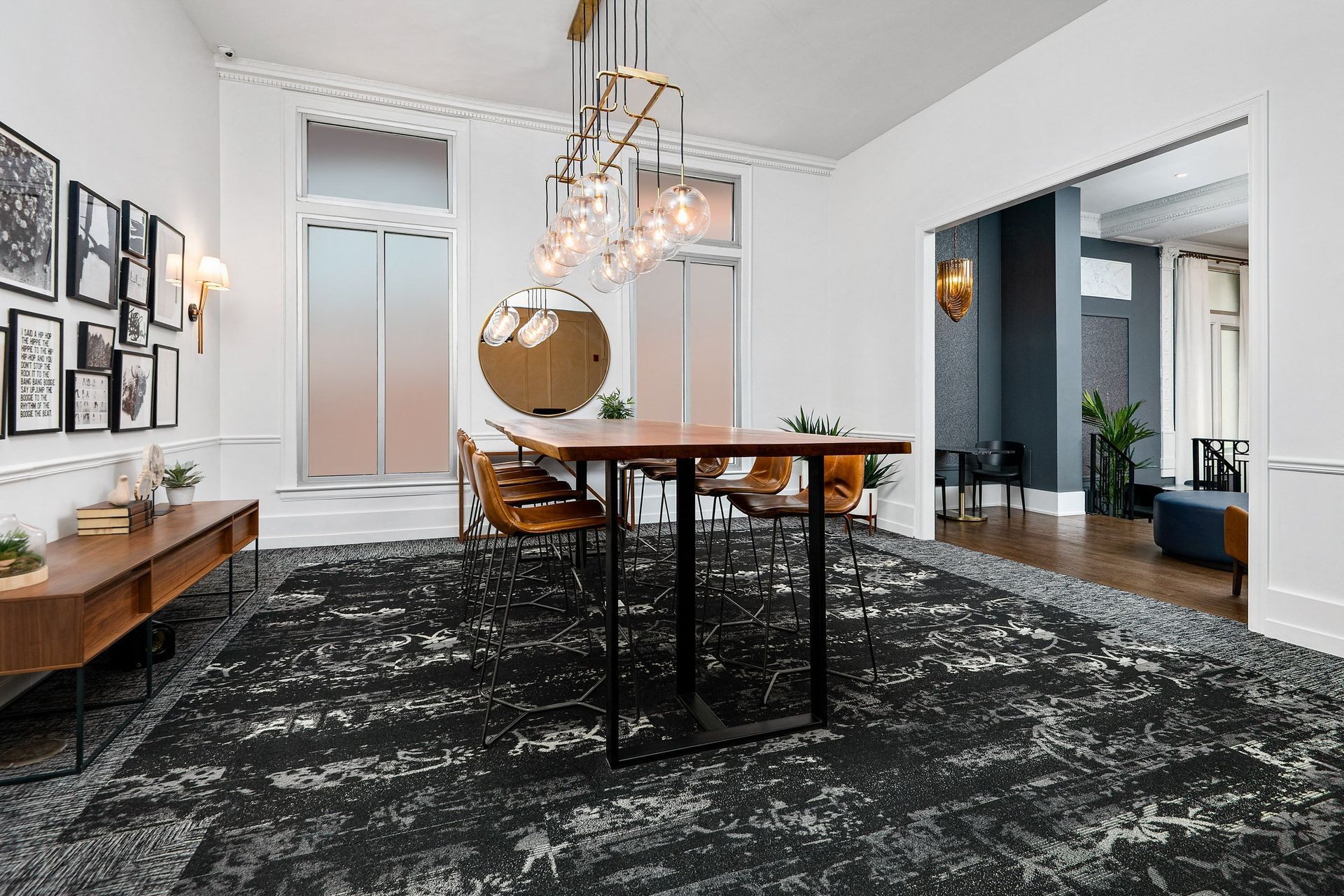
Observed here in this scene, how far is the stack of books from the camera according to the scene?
280 centimetres

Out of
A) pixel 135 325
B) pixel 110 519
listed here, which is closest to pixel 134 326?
pixel 135 325

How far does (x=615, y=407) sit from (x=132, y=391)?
11.0ft

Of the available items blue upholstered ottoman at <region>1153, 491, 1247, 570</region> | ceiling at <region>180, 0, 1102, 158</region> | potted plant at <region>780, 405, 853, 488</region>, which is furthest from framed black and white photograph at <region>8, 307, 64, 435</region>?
blue upholstered ottoman at <region>1153, 491, 1247, 570</region>

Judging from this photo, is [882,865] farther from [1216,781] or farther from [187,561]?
[187,561]

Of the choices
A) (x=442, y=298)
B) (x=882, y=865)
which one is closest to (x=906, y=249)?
(x=442, y=298)

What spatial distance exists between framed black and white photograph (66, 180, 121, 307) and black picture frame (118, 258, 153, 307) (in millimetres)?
83

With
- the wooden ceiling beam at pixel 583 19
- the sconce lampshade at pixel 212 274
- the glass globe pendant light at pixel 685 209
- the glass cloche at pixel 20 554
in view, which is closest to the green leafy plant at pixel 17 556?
the glass cloche at pixel 20 554

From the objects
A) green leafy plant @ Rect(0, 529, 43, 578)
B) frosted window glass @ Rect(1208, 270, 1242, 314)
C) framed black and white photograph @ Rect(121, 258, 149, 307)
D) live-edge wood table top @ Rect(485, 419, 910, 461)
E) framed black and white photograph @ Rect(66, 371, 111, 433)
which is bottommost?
green leafy plant @ Rect(0, 529, 43, 578)

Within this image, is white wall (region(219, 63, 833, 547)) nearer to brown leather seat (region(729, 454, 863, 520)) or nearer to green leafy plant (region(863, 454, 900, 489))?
green leafy plant (region(863, 454, 900, 489))

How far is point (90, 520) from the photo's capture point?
9.20 feet

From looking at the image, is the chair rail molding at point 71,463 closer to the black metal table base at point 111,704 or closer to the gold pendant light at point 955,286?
the black metal table base at point 111,704

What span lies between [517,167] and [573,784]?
5196mm

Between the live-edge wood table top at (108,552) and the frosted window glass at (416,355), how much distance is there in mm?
2057

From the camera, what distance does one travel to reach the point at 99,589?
6.72ft
